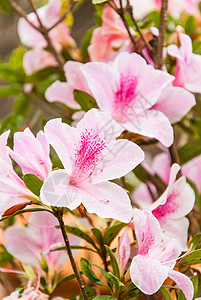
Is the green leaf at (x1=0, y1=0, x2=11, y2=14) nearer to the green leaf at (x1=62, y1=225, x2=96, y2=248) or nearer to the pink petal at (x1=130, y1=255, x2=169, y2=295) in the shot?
the green leaf at (x1=62, y1=225, x2=96, y2=248)

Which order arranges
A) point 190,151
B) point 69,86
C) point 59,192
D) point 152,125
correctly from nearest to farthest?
point 59,192, point 152,125, point 69,86, point 190,151

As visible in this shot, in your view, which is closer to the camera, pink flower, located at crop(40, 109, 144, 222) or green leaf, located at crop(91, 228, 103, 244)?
pink flower, located at crop(40, 109, 144, 222)

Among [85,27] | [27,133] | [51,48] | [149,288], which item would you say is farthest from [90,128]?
[85,27]

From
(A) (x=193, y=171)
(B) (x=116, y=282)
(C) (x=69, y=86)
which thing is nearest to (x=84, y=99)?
(C) (x=69, y=86)

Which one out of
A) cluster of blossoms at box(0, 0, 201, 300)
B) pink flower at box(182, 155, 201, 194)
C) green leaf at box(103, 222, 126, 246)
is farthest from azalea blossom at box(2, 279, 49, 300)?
pink flower at box(182, 155, 201, 194)

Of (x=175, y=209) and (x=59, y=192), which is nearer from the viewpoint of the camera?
(x=59, y=192)

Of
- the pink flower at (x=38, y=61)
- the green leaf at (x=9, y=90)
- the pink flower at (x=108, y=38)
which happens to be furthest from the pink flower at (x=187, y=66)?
the green leaf at (x=9, y=90)

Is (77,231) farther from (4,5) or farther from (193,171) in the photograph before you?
(4,5)
